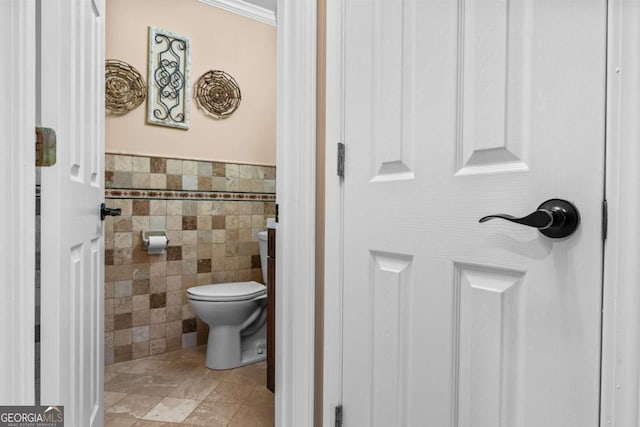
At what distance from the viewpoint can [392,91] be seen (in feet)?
3.11

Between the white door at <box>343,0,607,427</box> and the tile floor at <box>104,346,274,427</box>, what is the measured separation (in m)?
0.92

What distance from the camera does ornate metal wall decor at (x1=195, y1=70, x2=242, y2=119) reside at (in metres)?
2.62

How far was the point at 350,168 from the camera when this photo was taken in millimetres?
1079

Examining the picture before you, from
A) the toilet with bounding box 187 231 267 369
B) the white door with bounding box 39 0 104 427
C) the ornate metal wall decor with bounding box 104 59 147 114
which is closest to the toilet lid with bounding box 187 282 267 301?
the toilet with bounding box 187 231 267 369

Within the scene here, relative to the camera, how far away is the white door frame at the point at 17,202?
0.72 m

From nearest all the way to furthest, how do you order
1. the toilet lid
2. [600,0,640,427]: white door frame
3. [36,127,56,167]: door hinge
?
1. [600,0,640,427]: white door frame
2. [36,127,56,167]: door hinge
3. the toilet lid

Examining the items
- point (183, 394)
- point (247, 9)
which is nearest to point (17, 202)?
point (183, 394)

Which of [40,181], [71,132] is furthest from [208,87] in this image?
[40,181]

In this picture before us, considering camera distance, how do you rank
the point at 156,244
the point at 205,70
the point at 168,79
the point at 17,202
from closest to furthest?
the point at 17,202, the point at 156,244, the point at 168,79, the point at 205,70

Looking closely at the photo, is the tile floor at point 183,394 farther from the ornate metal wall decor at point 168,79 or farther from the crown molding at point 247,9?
the crown molding at point 247,9

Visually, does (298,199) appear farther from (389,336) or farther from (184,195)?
(184,195)

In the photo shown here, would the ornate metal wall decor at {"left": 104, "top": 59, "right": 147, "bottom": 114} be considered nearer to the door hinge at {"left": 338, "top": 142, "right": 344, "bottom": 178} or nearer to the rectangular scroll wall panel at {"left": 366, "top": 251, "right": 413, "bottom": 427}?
the door hinge at {"left": 338, "top": 142, "right": 344, "bottom": 178}

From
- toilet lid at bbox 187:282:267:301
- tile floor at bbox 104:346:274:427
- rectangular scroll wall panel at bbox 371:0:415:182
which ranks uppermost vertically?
rectangular scroll wall panel at bbox 371:0:415:182

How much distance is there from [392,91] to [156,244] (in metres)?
1.90
